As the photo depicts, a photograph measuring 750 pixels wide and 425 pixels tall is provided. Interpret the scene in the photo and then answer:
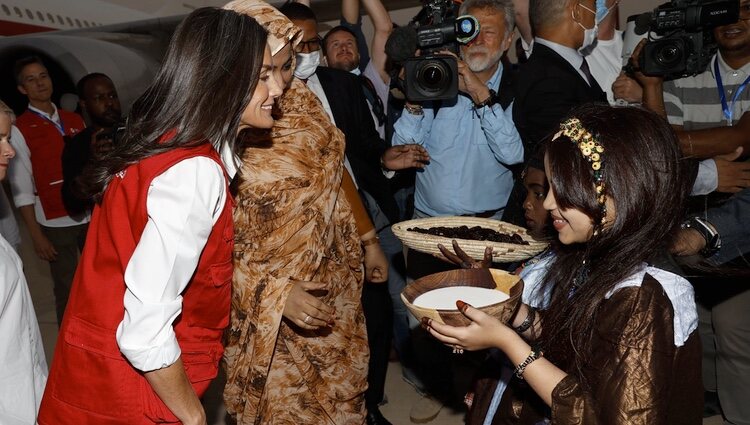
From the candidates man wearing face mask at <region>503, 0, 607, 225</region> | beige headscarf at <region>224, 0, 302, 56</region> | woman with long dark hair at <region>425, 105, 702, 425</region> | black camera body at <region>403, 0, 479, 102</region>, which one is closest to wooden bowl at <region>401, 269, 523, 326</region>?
woman with long dark hair at <region>425, 105, 702, 425</region>

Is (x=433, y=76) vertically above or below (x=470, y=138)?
above

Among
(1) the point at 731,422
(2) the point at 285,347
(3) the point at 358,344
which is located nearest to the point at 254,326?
(2) the point at 285,347

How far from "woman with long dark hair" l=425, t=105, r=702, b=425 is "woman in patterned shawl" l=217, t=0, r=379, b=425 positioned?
777mm

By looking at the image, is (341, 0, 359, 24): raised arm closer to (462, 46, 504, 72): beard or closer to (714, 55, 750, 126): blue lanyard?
(462, 46, 504, 72): beard

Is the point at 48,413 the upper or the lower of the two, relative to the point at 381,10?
lower

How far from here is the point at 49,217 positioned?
386 cm

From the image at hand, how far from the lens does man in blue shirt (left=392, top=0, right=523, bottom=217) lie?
2.75 m

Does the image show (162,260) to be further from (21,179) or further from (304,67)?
(21,179)

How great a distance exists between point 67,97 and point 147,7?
113 inches

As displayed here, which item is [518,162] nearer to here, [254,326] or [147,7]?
[254,326]

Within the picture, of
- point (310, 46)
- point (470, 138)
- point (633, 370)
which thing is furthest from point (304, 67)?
point (633, 370)

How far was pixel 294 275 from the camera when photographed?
2.11 m

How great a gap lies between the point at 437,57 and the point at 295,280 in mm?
1078

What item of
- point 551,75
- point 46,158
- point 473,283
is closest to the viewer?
point 473,283
